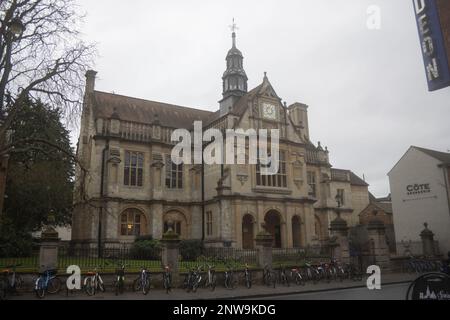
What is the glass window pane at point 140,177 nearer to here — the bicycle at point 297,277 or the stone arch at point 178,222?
the stone arch at point 178,222

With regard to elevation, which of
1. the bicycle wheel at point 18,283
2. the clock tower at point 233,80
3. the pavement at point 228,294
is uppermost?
the clock tower at point 233,80

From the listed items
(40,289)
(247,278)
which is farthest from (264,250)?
(40,289)

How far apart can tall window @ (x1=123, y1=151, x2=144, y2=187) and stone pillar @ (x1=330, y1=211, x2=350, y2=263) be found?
15435mm

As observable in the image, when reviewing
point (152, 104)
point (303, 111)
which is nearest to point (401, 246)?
point (303, 111)

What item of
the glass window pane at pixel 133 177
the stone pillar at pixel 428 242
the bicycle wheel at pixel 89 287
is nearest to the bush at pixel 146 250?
the glass window pane at pixel 133 177

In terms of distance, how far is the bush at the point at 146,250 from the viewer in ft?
83.4

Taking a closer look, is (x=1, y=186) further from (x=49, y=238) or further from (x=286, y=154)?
(x=286, y=154)

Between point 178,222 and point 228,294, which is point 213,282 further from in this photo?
point 178,222

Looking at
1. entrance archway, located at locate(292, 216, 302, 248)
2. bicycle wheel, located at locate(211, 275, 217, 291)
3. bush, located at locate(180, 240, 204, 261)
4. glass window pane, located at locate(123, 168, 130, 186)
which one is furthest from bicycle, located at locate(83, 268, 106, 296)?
entrance archway, located at locate(292, 216, 302, 248)

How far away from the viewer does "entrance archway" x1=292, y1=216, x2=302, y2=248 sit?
32.9m

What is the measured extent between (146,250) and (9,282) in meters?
11.5

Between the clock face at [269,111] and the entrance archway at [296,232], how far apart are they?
883 centimetres

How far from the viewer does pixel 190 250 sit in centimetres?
2723

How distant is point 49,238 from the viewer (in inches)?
642
